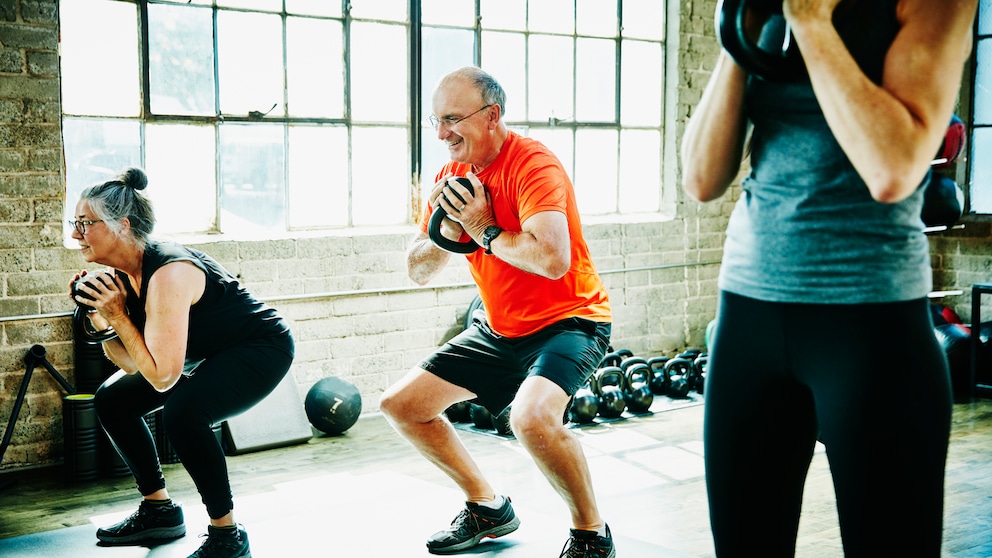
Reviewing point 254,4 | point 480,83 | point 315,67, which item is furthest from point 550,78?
point 480,83

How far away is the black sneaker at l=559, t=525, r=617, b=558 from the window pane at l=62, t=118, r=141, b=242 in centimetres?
284

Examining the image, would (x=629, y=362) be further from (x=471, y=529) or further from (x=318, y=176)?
(x=471, y=529)

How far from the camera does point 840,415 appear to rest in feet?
4.37

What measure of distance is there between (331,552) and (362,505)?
58cm

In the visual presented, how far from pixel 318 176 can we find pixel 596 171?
76.9 inches

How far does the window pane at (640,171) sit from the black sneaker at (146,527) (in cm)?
398

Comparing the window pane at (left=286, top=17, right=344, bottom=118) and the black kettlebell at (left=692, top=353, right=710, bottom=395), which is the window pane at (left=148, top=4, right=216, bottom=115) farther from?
the black kettlebell at (left=692, top=353, right=710, bottom=395)

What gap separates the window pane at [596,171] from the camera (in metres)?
6.38

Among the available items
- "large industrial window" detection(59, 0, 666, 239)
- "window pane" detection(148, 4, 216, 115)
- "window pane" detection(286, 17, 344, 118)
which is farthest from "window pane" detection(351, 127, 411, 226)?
"window pane" detection(148, 4, 216, 115)

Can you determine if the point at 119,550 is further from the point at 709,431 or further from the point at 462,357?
the point at 709,431

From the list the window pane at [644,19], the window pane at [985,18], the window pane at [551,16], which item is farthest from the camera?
the window pane at [985,18]

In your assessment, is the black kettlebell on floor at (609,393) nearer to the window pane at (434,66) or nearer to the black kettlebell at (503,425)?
the black kettlebell at (503,425)

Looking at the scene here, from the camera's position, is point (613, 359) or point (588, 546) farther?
point (613, 359)

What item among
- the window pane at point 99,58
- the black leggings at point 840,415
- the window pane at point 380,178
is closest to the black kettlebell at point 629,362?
the window pane at point 380,178
